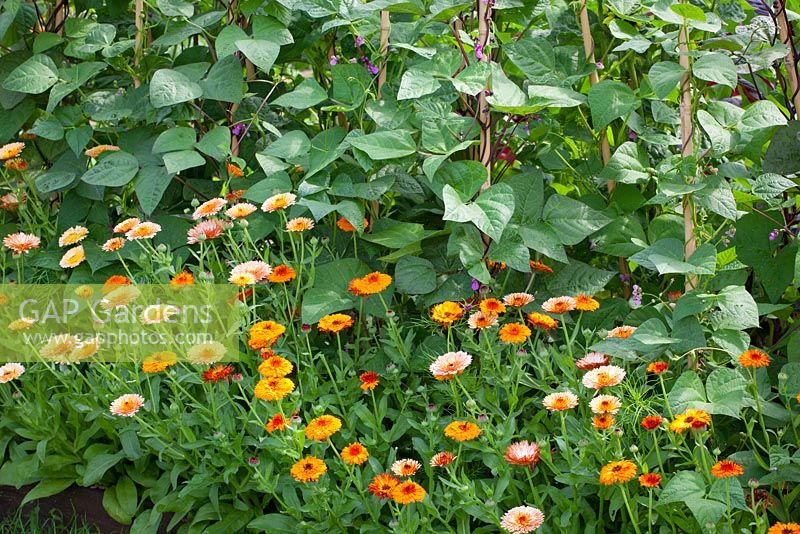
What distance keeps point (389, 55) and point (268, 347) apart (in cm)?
72

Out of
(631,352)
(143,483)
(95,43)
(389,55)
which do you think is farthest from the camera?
(95,43)

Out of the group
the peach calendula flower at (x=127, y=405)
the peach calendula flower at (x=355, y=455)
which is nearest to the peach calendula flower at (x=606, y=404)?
the peach calendula flower at (x=355, y=455)

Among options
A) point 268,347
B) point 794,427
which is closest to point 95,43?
point 268,347

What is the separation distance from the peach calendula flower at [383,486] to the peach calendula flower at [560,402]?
0.93ft

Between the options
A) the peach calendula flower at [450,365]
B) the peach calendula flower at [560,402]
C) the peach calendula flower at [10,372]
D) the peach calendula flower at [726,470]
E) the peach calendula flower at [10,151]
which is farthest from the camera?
the peach calendula flower at [10,151]

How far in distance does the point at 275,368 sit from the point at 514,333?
43 cm

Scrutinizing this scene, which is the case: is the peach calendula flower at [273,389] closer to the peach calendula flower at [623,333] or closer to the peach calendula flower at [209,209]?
the peach calendula flower at [209,209]

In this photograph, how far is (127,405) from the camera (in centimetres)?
185

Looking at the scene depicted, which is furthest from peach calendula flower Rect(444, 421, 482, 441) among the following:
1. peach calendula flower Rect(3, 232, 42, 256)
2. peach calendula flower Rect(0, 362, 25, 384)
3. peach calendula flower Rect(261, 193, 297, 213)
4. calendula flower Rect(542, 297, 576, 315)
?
peach calendula flower Rect(3, 232, 42, 256)

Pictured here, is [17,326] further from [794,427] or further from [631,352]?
[794,427]

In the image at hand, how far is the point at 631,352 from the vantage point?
182cm

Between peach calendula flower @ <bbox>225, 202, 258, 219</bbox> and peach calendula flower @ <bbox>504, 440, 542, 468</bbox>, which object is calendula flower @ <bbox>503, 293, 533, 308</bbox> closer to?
peach calendula flower @ <bbox>504, 440, 542, 468</bbox>

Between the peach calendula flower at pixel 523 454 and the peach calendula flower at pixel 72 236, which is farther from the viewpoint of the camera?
the peach calendula flower at pixel 72 236

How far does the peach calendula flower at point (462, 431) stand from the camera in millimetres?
1683
